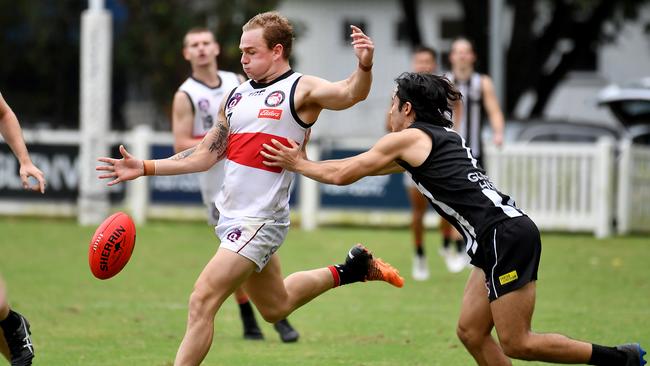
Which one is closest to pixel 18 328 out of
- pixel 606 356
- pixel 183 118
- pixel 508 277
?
pixel 508 277

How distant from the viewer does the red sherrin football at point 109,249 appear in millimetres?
7105

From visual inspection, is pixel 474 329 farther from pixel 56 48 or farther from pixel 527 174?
pixel 56 48

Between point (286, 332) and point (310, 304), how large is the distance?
2224mm

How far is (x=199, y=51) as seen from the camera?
10.3m

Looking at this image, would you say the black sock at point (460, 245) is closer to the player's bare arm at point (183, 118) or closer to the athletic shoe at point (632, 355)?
the player's bare arm at point (183, 118)

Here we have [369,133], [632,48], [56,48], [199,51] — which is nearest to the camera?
[199,51]

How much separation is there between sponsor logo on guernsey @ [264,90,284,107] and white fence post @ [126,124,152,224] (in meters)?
11.8

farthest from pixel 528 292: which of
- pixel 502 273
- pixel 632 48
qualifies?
pixel 632 48

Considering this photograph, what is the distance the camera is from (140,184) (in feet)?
61.8

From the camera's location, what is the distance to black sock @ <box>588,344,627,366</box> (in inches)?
261

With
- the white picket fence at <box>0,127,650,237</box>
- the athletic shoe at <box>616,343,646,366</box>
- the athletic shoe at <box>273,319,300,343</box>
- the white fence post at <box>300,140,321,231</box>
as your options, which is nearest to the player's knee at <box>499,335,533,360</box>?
the athletic shoe at <box>616,343,646,366</box>

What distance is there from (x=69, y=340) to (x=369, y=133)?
1027 inches

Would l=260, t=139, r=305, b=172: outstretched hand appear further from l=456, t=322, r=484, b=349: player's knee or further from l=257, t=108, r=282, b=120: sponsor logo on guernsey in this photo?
l=456, t=322, r=484, b=349: player's knee

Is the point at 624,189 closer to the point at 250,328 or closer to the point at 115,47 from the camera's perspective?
the point at 250,328
